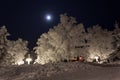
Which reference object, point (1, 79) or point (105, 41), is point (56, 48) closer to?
point (105, 41)

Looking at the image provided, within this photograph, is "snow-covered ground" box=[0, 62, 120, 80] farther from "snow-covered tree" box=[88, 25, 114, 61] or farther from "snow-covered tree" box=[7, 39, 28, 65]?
"snow-covered tree" box=[7, 39, 28, 65]

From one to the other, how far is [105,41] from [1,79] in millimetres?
49258

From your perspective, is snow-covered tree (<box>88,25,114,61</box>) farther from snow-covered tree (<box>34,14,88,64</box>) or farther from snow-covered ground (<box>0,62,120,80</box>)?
snow-covered ground (<box>0,62,120,80</box>)

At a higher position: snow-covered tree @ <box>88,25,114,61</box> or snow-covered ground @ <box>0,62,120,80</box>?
snow-covered tree @ <box>88,25,114,61</box>

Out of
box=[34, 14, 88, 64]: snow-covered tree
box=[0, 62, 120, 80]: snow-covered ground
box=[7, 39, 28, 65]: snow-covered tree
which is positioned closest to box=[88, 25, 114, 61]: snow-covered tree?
box=[34, 14, 88, 64]: snow-covered tree

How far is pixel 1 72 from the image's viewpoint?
2200cm

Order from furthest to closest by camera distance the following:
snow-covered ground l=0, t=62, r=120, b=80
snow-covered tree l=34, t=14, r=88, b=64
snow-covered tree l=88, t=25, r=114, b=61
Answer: snow-covered tree l=88, t=25, r=114, b=61
snow-covered tree l=34, t=14, r=88, b=64
snow-covered ground l=0, t=62, r=120, b=80

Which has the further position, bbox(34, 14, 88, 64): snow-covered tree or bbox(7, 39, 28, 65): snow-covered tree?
bbox(7, 39, 28, 65): snow-covered tree

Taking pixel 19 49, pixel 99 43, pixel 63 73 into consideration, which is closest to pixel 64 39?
pixel 99 43

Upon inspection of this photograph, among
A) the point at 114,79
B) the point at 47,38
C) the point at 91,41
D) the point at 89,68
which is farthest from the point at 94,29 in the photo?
the point at 114,79

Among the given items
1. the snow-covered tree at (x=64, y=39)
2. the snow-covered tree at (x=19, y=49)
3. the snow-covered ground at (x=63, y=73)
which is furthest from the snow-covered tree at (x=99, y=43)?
the snow-covered ground at (x=63, y=73)

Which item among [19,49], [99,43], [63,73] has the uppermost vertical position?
[99,43]

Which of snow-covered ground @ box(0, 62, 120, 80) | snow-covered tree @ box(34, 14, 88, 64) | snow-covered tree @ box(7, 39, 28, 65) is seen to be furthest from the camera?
snow-covered tree @ box(7, 39, 28, 65)

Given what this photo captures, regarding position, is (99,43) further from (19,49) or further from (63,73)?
(63,73)
